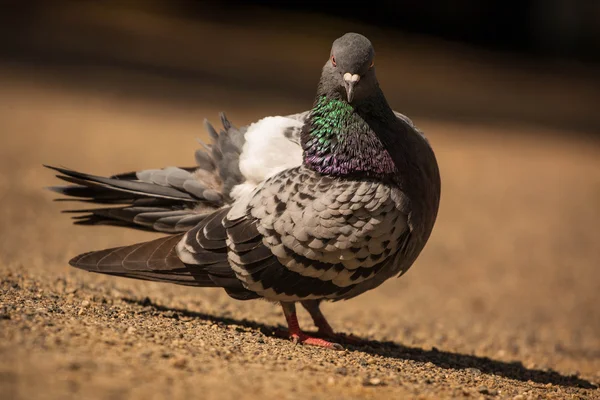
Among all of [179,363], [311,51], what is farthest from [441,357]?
[311,51]

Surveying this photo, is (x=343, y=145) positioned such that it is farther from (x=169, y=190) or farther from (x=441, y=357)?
(x=441, y=357)

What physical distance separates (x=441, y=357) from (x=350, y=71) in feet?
7.49

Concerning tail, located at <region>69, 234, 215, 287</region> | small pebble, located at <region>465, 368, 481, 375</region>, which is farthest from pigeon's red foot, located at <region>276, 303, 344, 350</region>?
small pebble, located at <region>465, 368, 481, 375</region>

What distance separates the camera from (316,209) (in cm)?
513

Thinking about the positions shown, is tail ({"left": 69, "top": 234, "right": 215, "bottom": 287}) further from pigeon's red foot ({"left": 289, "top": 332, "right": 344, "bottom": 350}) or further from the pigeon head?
the pigeon head

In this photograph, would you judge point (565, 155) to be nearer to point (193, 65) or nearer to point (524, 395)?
point (193, 65)

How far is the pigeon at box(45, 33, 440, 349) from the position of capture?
203 inches

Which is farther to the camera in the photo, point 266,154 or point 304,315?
point 304,315

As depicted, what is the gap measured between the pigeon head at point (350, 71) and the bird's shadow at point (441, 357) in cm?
180

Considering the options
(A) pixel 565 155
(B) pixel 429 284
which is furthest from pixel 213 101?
(B) pixel 429 284

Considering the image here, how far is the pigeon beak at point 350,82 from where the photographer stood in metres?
5.11

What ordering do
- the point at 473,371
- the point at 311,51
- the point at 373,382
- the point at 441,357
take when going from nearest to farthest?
1. the point at 373,382
2. the point at 473,371
3. the point at 441,357
4. the point at 311,51

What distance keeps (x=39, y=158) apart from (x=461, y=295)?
6644 mm

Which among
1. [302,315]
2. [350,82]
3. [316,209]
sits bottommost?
[302,315]
